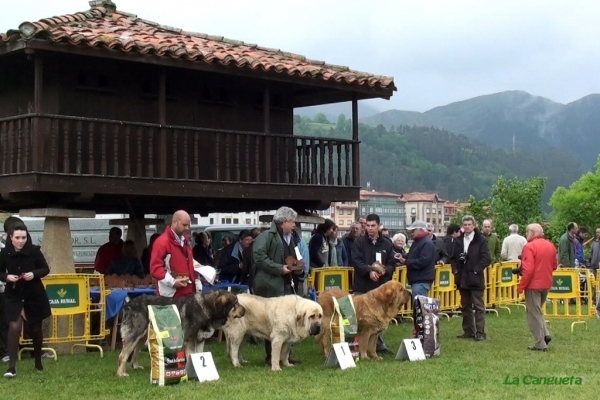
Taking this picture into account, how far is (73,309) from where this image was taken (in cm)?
1273

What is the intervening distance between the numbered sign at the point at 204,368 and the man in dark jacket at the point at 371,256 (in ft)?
9.83

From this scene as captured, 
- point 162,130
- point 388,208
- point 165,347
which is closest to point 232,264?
point 162,130

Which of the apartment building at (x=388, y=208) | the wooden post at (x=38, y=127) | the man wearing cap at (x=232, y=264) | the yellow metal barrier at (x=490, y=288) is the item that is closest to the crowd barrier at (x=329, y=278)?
the man wearing cap at (x=232, y=264)

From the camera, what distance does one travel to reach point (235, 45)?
1716 cm

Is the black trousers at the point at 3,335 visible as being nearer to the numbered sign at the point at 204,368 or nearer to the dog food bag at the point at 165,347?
the dog food bag at the point at 165,347

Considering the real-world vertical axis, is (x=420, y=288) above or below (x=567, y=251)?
below

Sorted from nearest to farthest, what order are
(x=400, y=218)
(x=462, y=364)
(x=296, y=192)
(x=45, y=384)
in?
1. (x=45, y=384)
2. (x=462, y=364)
3. (x=296, y=192)
4. (x=400, y=218)

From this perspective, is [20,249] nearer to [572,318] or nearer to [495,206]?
[572,318]

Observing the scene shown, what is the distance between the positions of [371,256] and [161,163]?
3.92 metres

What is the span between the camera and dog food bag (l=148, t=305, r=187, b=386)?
9.91m

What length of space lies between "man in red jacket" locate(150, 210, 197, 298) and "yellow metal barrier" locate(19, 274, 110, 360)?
2224 mm

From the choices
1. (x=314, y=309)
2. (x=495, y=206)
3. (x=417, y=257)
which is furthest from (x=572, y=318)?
(x=495, y=206)

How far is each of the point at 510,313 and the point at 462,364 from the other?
305 inches

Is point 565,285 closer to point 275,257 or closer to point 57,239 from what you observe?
point 275,257
